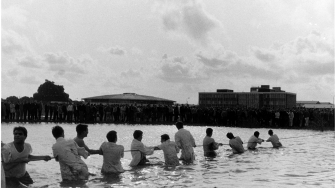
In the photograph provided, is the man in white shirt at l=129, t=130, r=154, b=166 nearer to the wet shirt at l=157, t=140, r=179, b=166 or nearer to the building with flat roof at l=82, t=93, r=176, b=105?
the wet shirt at l=157, t=140, r=179, b=166

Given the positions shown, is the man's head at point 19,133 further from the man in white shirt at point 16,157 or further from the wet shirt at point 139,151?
the wet shirt at point 139,151

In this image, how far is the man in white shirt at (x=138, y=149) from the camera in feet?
48.8

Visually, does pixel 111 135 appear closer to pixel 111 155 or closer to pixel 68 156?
pixel 111 155

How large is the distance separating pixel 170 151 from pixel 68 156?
17.4 feet

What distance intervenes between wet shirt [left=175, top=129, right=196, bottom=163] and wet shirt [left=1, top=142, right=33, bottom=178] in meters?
6.78

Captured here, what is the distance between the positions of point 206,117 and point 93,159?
31222 millimetres

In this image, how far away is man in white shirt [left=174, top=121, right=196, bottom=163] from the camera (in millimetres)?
16953

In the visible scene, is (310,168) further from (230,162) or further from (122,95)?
(122,95)

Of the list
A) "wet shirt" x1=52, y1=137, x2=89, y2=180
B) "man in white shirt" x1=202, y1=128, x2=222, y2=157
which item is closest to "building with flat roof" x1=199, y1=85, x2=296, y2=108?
"man in white shirt" x1=202, y1=128, x2=222, y2=157

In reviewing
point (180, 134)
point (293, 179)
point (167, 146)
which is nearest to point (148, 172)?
point (167, 146)

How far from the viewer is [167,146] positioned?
1602 cm

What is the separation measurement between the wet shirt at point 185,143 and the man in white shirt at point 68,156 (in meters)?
5.47

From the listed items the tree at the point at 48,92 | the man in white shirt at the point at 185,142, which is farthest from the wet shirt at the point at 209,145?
the tree at the point at 48,92

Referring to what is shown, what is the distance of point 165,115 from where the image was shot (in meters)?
49.0
